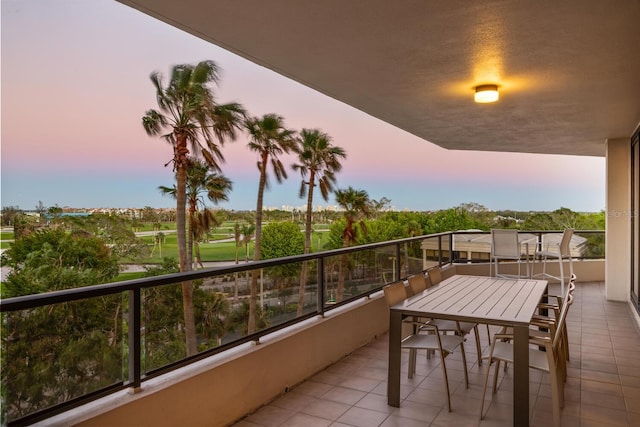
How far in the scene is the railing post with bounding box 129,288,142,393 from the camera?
227 cm

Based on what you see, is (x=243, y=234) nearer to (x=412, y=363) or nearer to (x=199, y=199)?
(x=199, y=199)

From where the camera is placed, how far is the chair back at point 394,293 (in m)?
3.15

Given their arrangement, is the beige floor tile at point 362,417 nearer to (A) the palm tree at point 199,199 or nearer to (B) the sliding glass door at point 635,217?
Result: (B) the sliding glass door at point 635,217

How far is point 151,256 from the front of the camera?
18906mm

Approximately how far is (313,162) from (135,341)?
18.6 m

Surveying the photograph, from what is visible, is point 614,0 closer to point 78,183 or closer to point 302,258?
point 302,258

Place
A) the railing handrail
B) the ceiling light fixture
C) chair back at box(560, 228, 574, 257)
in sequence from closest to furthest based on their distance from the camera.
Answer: the railing handrail → the ceiling light fixture → chair back at box(560, 228, 574, 257)

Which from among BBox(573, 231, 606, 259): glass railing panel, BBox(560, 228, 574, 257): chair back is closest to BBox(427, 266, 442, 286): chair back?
BBox(560, 228, 574, 257): chair back

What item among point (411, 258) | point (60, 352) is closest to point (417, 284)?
point (411, 258)

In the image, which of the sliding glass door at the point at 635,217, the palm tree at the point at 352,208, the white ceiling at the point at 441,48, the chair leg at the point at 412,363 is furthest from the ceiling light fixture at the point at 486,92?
the palm tree at the point at 352,208

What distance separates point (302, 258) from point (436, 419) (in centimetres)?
156

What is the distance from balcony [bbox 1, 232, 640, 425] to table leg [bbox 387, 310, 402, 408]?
0.38ft

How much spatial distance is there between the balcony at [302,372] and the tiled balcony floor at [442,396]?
1 cm

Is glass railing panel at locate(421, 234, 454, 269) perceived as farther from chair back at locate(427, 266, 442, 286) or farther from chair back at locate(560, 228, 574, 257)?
chair back at locate(427, 266, 442, 286)
